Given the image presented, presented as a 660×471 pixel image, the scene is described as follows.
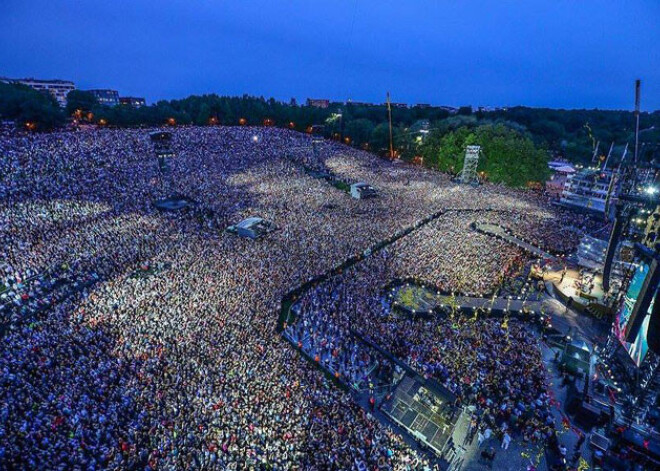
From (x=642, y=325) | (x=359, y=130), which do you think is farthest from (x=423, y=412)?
(x=359, y=130)

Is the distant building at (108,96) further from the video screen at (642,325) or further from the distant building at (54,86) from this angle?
the video screen at (642,325)

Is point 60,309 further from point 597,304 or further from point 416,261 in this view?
point 597,304

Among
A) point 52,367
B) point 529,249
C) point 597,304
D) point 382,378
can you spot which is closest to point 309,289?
point 382,378

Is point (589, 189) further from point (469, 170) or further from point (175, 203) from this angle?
point (175, 203)

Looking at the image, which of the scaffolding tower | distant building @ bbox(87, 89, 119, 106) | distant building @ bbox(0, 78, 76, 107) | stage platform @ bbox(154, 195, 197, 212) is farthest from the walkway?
distant building @ bbox(0, 78, 76, 107)

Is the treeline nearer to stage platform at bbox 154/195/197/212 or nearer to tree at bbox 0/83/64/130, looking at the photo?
tree at bbox 0/83/64/130
